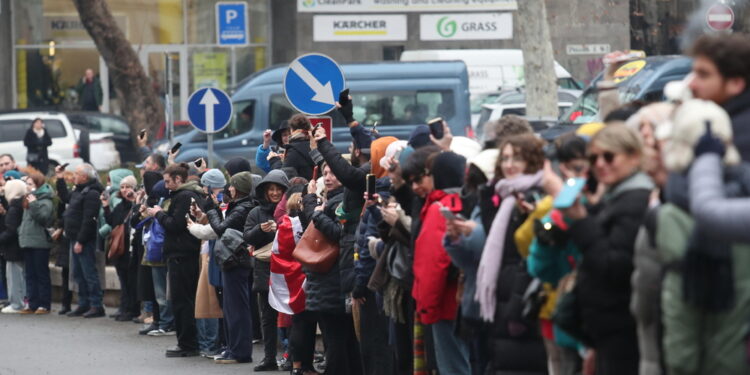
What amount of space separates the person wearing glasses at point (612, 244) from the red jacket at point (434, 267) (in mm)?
2349

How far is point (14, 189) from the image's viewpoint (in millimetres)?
18453

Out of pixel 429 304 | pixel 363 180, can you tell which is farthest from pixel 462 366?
pixel 363 180

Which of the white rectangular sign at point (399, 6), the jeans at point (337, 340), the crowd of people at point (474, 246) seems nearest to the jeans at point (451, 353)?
the crowd of people at point (474, 246)

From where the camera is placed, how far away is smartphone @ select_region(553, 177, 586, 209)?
6.22 m

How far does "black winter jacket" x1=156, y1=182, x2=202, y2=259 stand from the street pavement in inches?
38.6

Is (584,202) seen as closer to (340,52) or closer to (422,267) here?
(422,267)

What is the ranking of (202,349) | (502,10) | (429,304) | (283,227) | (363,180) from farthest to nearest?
(502,10) → (202,349) → (283,227) → (363,180) → (429,304)

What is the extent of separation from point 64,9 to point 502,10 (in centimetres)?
1126

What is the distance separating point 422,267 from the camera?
873 cm

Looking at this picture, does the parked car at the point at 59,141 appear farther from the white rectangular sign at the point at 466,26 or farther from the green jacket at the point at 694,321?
the green jacket at the point at 694,321

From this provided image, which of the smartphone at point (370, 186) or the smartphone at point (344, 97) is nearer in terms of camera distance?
the smartphone at point (370, 186)

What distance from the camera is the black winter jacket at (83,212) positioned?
56.5ft

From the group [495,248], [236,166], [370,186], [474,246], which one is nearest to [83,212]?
[236,166]

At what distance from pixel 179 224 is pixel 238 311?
3.63ft
